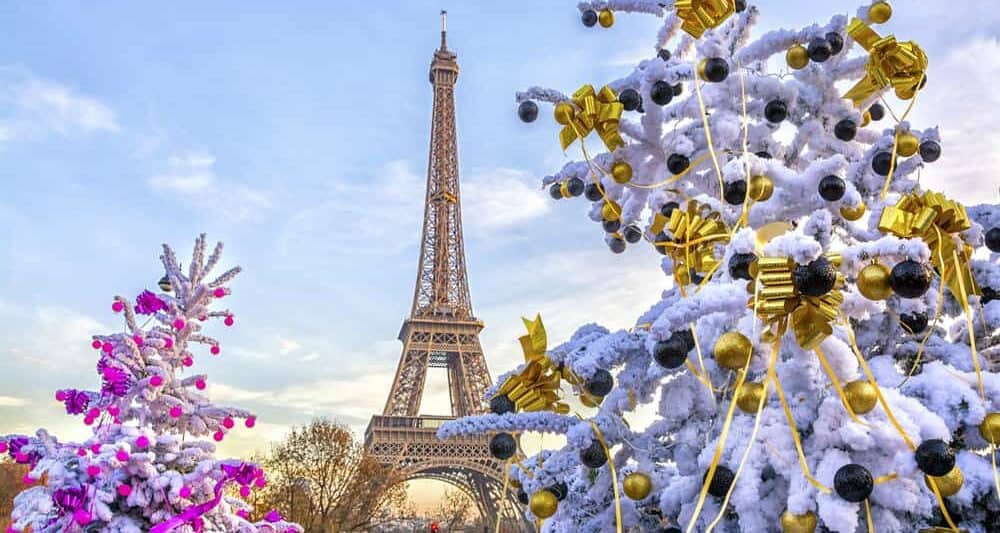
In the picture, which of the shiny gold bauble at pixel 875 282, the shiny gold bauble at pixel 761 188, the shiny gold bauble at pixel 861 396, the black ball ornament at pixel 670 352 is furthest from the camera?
the shiny gold bauble at pixel 761 188

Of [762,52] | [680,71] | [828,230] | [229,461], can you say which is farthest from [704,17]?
[229,461]

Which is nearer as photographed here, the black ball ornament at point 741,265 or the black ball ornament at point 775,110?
the black ball ornament at point 741,265

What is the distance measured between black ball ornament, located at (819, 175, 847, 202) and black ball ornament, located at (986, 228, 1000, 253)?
575mm

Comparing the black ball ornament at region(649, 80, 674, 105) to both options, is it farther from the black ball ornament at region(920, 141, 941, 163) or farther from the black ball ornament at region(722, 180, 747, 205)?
the black ball ornament at region(920, 141, 941, 163)

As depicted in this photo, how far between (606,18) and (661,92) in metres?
0.77

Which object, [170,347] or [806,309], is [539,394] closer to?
[806,309]

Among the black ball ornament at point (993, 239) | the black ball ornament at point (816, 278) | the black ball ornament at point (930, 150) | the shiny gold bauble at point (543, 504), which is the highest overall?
the black ball ornament at point (930, 150)

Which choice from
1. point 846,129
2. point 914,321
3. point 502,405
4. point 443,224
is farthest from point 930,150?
point 443,224

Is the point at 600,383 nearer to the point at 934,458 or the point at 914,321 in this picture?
the point at 934,458

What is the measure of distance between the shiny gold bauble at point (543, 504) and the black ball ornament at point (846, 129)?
211 centimetres

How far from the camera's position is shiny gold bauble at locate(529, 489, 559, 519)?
2.86m

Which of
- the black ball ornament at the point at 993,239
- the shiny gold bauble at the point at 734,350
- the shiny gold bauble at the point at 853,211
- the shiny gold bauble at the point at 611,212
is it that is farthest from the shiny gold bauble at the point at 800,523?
the shiny gold bauble at the point at 611,212

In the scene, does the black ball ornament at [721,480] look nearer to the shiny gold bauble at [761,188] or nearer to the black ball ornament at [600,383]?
the black ball ornament at [600,383]

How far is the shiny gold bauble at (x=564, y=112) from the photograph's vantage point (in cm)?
346
